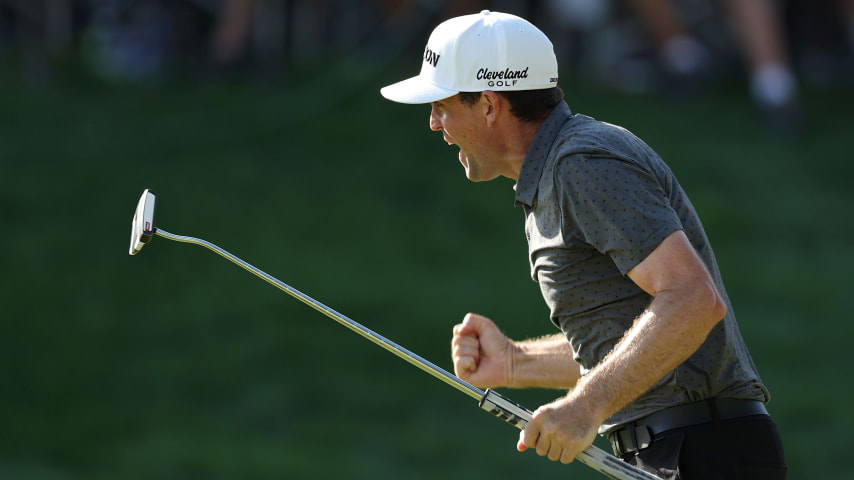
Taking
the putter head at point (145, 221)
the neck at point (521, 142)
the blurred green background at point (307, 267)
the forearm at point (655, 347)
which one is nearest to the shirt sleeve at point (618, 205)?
the forearm at point (655, 347)

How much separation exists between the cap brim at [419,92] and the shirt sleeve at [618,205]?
501 mm

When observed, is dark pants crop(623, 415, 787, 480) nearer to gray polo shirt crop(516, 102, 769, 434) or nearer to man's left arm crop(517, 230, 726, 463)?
gray polo shirt crop(516, 102, 769, 434)

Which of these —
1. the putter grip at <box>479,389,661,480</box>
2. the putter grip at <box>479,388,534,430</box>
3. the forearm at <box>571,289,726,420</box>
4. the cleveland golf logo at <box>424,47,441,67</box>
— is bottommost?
→ the putter grip at <box>479,389,661,480</box>

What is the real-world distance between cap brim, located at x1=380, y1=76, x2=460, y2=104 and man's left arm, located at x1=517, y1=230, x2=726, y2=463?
0.78 metres

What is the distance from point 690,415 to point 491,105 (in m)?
0.95

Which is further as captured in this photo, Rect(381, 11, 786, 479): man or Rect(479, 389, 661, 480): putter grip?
Rect(479, 389, 661, 480): putter grip

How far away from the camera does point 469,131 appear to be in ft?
11.0

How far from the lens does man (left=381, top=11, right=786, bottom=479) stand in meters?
2.79

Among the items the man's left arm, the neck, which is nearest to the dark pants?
the man's left arm

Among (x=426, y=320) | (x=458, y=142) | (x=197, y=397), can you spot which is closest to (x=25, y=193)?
(x=197, y=397)

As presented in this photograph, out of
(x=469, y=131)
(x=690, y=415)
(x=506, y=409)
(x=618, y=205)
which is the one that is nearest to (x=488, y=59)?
(x=469, y=131)

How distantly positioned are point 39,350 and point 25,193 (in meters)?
1.38

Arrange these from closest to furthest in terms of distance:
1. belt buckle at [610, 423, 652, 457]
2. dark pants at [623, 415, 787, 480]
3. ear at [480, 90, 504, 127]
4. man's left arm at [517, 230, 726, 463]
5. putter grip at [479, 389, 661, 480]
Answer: man's left arm at [517, 230, 726, 463]
putter grip at [479, 389, 661, 480]
dark pants at [623, 415, 787, 480]
belt buckle at [610, 423, 652, 457]
ear at [480, 90, 504, 127]

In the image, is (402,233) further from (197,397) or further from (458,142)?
(458,142)
